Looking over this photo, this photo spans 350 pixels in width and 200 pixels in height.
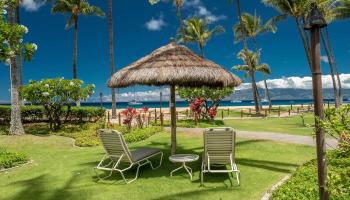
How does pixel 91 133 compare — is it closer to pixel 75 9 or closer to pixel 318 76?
pixel 318 76

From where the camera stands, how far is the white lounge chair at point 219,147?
290 inches

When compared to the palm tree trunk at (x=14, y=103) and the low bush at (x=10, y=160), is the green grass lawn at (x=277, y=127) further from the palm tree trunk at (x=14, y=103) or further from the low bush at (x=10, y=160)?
the low bush at (x=10, y=160)

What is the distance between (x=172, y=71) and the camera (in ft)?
27.8

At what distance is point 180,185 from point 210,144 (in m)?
1.04

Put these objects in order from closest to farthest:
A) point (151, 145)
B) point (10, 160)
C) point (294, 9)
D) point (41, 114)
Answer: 1. point (10, 160)
2. point (151, 145)
3. point (41, 114)
4. point (294, 9)

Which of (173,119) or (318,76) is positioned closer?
(318,76)

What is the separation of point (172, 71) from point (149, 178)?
2.48 m

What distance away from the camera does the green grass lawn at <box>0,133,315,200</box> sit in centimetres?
683

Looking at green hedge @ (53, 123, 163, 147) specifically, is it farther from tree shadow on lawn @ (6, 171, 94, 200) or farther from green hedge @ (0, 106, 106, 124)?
tree shadow on lawn @ (6, 171, 94, 200)

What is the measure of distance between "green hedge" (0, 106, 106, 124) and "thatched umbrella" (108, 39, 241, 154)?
1392cm

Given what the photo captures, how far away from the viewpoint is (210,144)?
757 cm

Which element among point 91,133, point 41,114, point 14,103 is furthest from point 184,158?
point 41,114

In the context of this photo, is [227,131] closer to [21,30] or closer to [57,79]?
[21,30]

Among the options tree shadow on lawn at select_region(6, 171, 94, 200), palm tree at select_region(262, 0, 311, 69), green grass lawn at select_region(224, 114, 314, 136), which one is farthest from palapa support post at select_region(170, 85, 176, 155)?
palm tree at select_region(262, 0, 311, 69)
